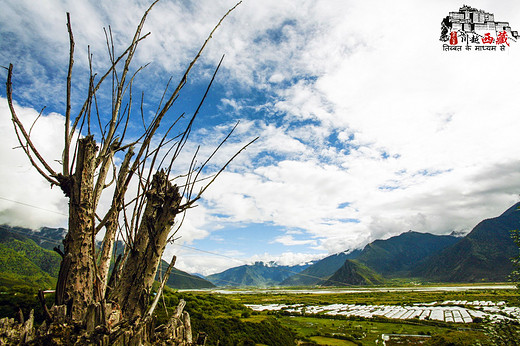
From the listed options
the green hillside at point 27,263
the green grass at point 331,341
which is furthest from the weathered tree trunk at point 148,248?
the green hillside at point 27,263

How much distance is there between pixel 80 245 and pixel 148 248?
0.51m

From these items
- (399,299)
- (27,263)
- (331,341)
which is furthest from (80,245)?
(27,263)

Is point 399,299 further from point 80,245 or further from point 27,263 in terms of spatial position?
point 27,263

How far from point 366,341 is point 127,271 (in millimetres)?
47343

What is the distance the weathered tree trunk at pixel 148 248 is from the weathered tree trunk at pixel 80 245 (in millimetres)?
236

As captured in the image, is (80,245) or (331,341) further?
(331,341)

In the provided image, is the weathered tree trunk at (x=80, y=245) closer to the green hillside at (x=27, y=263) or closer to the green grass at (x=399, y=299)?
the green grass at (x=399, y=299)

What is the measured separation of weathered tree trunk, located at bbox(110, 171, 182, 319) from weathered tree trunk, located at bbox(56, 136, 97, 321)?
0.24 meters

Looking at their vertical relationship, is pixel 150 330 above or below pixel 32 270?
above

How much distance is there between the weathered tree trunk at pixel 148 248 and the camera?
6.33 feet

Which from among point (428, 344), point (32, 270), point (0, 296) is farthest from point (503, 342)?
point (32, 270)

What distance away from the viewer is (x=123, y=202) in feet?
7.48

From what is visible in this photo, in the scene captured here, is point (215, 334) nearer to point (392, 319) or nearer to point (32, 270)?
point (392, 319)

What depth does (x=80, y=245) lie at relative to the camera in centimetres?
199
